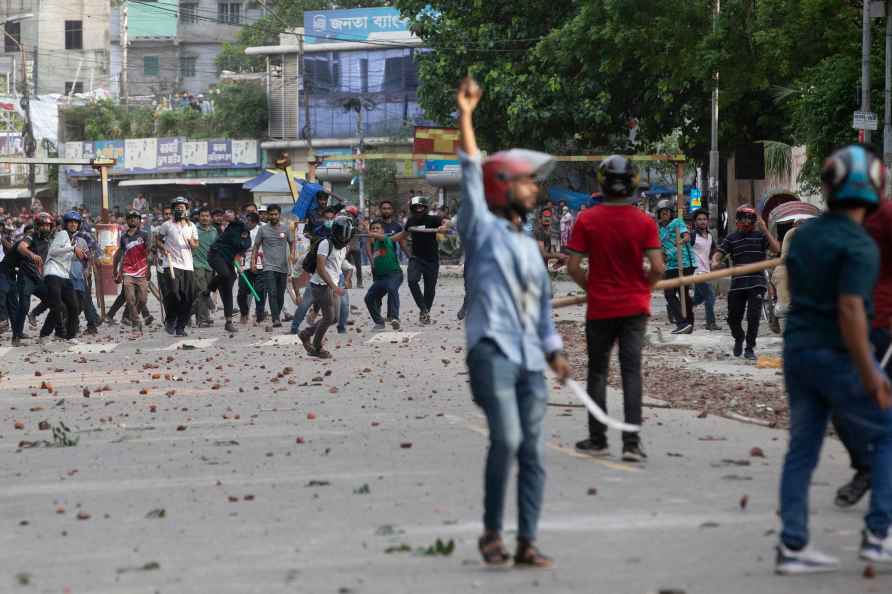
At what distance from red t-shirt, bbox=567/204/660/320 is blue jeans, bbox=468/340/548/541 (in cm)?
293

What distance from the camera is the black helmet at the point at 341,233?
58.3 ft

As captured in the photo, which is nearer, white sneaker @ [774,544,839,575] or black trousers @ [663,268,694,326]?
white sneaker @ [774,544,839,575]

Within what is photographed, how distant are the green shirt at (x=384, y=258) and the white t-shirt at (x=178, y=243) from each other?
2624 mm

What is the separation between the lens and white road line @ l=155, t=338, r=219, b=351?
19.7 metres

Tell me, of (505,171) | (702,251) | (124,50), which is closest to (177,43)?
(124,50)

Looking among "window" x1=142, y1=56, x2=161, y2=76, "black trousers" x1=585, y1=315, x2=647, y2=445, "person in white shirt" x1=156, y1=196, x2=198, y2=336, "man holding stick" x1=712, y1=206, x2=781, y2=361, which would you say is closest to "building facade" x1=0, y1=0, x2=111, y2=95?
"window" x1=142, y1=56, x2=161, y2=76

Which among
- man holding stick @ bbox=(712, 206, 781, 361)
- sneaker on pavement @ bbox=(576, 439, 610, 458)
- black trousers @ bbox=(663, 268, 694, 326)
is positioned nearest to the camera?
sneaker on pavement @ bbox=(576, 439, 610, 458)

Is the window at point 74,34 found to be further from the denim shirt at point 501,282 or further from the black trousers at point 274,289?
the denim shirt at point 501,282

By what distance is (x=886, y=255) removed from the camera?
7.16 metres

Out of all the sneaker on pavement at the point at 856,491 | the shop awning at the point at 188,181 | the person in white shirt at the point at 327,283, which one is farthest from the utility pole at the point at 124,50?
the sneaker on pavement at the point at 856,491

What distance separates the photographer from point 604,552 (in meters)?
6.56

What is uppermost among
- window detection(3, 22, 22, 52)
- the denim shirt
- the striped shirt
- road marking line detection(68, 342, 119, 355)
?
window detection(3, 22, 22, 52)

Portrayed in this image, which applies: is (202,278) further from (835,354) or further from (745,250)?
(835,354)

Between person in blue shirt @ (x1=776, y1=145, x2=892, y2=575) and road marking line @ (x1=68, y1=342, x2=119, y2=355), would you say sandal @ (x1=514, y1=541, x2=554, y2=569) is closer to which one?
person in blue shirt @ (x1=776, y1=145, x2=892, y2=575)
